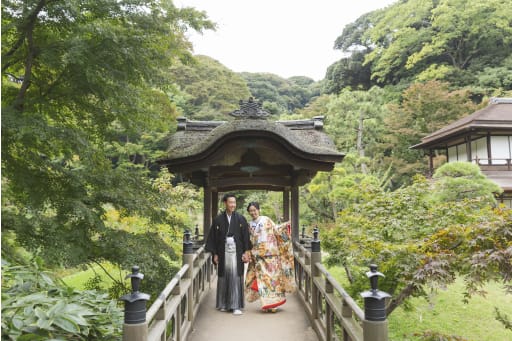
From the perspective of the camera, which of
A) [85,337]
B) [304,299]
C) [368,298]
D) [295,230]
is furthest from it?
[295,230]

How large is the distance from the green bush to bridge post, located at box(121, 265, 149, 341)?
0.31m

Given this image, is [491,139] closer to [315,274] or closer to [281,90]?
[315,274]

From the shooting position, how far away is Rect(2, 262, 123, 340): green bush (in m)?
2.66

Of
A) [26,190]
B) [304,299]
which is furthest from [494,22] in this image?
[26,190]

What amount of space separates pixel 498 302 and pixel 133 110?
36.4ft

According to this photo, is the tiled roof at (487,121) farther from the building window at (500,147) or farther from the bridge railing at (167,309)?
the bridge railing at (167,309)

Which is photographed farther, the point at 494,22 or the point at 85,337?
the point at 494,22

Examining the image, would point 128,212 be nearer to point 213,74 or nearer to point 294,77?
point 213,74

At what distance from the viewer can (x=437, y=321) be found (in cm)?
1069

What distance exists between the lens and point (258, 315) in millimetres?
5613

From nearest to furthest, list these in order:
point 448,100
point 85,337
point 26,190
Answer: point 85,337
point 26,190
point 448,100

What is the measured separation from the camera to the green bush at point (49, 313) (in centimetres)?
266

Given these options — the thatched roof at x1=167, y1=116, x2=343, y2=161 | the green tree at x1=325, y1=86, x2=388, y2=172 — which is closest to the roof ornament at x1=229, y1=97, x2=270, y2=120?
the thatched roof at x1=167, y1=116, x2=343, y2=161

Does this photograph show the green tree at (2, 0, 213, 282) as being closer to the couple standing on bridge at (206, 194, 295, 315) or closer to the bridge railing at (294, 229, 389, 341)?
the couple standing on bridge at (206, 194, 295, 315)
